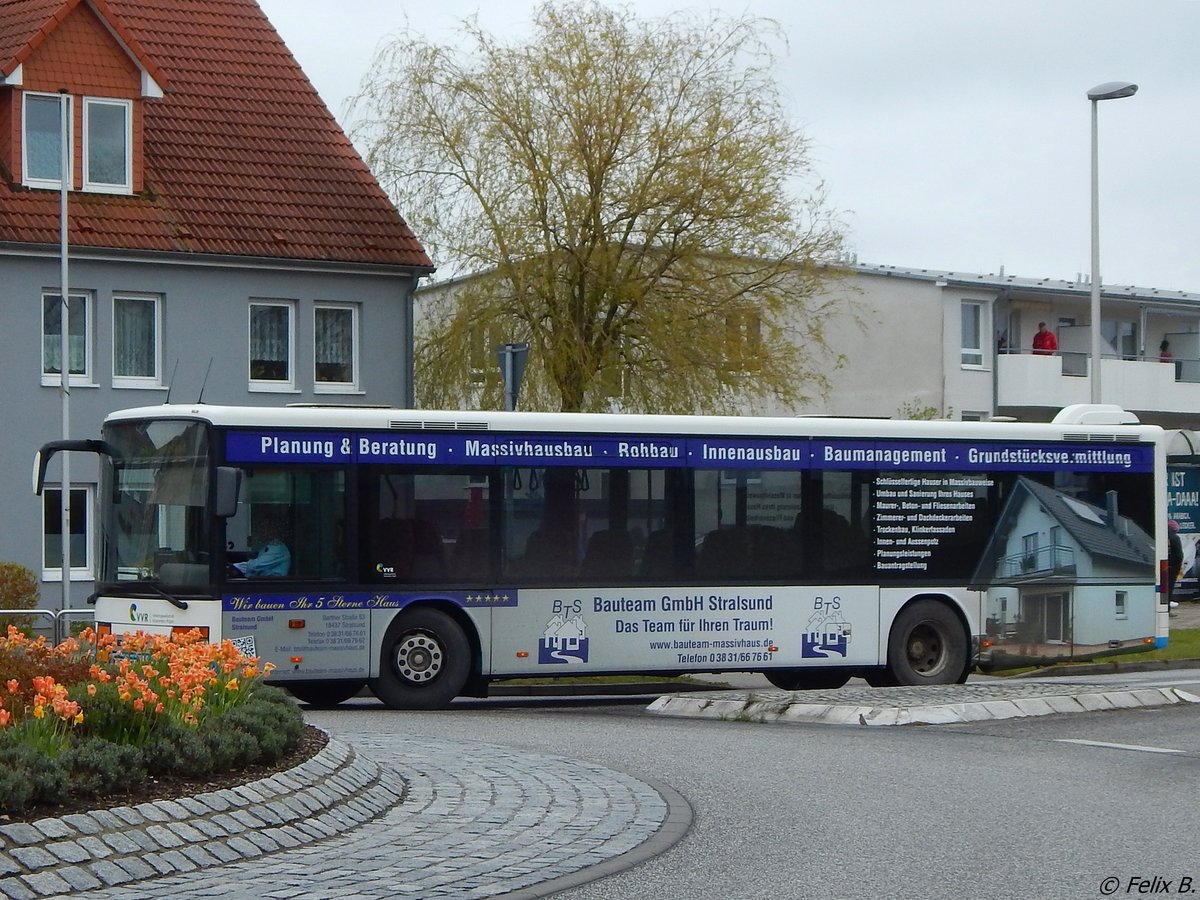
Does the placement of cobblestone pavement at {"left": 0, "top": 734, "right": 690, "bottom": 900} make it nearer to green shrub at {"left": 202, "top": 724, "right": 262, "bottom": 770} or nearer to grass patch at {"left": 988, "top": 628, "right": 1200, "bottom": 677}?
green shrub at {"left": 202, "top": 724, "right": 262, "bottom": 770}

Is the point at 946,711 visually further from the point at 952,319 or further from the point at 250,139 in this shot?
the point at 952,319

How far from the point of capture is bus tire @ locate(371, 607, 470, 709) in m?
18.5

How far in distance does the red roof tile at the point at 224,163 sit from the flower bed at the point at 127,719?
21.6 m

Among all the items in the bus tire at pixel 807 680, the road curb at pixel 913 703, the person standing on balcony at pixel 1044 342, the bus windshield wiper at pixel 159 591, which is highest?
the person standing on balcony at pixel 1044 342

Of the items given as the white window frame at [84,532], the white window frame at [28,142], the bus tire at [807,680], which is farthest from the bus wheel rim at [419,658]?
the white window frame at [28,142]

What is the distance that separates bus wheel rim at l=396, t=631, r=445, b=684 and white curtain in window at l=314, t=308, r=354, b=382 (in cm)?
1726

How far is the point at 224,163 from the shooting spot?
3509cm

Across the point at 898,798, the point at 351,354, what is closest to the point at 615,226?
the point at 351,354

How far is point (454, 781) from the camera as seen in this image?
38.7 feet

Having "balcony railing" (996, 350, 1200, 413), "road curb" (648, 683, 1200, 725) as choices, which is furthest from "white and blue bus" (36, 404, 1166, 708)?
"balcony railing" (996, 350, 1200, 413)

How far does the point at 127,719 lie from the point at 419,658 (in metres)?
8.78

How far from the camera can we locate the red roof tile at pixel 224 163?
32.9 meters

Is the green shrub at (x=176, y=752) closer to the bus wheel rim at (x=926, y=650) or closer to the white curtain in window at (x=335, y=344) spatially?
the bus wheel rim at (x=926, y=650)

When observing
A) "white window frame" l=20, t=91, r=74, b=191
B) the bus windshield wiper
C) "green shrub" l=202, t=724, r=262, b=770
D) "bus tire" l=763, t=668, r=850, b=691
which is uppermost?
"white window frame" l=20, t=91, r=74, b=191
